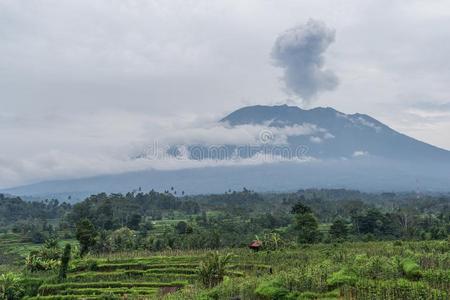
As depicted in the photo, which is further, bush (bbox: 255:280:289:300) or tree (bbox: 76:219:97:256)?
tree (bbox: 76:219:97:256)

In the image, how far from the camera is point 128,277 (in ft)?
123

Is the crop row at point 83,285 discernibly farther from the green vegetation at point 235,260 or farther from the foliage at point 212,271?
the foliage at point 212,271

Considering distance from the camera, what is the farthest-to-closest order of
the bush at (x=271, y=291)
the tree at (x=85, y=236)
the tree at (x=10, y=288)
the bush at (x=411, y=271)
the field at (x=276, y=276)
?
the tree at (x=85, y=236) < the tree at (x=10, y=288) < the bush at (x=411, y=271) < the field at (x=276, y=276) < the bush at (x=271, y=291)

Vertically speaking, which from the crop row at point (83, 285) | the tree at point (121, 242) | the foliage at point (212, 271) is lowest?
the crop row at point (83, 285)

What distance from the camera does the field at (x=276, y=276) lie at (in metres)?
19.1

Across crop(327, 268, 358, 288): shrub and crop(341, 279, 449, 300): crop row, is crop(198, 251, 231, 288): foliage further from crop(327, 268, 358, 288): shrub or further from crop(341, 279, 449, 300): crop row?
crop(341, 279, 449, 300): crop row

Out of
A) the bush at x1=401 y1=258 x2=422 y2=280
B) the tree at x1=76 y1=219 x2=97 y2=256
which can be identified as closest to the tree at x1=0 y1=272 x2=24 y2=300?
the tree at x1=76 y1=219 x2=97 y2=256

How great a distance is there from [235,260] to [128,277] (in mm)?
8598

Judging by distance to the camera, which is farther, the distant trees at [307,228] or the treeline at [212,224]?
the treeline at [212,224]

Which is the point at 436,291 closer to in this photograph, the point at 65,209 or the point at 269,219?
the point at 269,219

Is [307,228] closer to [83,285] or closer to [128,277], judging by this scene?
[128,277]

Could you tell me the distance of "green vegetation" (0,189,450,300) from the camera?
2017cm

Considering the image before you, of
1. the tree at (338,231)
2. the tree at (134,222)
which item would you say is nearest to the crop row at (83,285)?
the tree at (338,231)

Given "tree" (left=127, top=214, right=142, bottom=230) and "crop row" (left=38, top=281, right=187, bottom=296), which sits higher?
"tree" (left=127, top=214, right=142, bottom=230)
